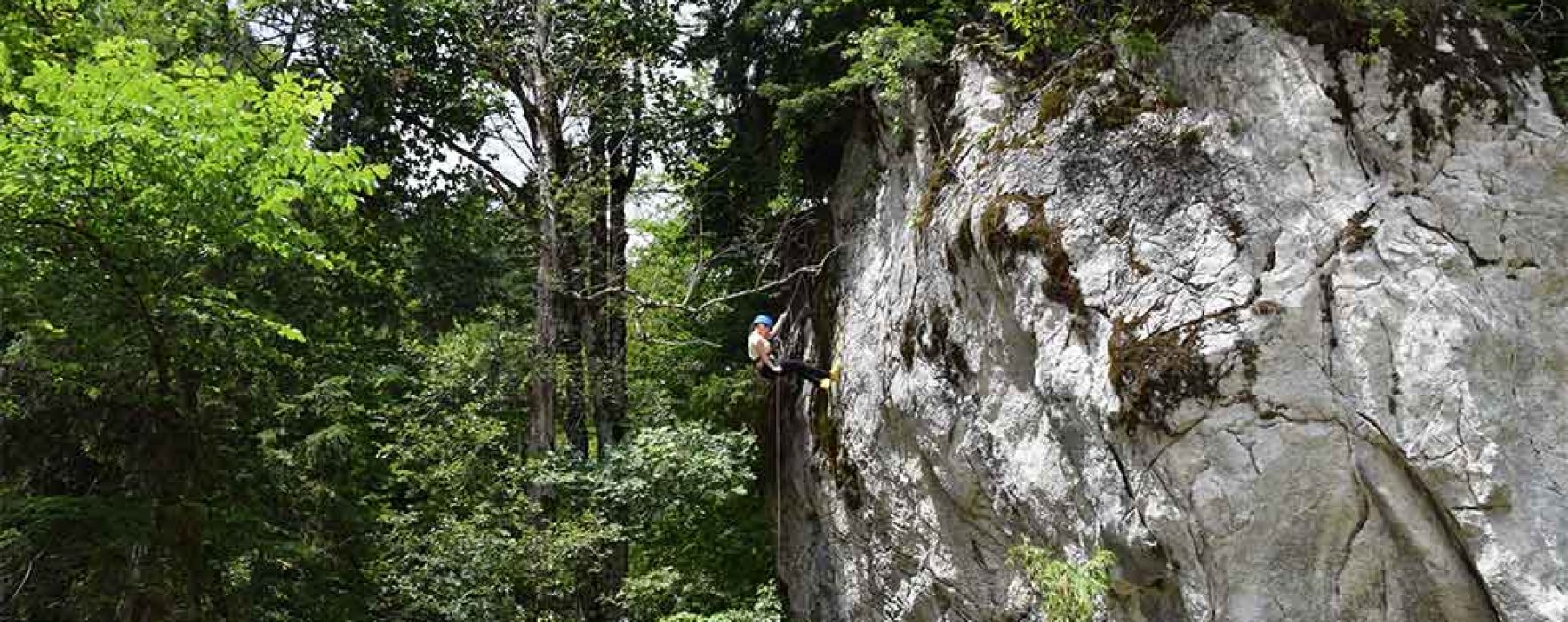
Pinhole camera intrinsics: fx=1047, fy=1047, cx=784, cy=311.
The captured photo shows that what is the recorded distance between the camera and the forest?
→ 24.1 feet

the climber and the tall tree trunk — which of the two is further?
the tall tree trunk

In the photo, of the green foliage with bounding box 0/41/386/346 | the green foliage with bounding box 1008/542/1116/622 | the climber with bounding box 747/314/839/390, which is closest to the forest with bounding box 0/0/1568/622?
the green foliage with bounding box 0/41/386/346

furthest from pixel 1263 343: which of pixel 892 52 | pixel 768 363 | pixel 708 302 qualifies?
pixel 708 302

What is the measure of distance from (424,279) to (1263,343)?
12004 mm

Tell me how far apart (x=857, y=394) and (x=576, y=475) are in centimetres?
361

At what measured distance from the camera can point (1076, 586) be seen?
6855mm

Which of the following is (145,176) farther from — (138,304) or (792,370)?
(792,370)

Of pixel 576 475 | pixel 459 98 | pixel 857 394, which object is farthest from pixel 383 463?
pixel 857 394

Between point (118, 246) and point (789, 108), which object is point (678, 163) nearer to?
point (789, 108)

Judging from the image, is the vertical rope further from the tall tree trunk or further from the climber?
the tall tree trunk

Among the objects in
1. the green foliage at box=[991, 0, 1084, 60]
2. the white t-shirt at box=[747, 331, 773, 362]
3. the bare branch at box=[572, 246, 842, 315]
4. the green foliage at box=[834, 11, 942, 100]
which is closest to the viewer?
the green foliage at box=[991, 0, 1084, 60]

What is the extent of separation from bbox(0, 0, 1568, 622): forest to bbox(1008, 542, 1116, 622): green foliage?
0.49 m

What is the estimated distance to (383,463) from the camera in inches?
575

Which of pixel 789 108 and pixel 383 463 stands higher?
pixel 789 108
